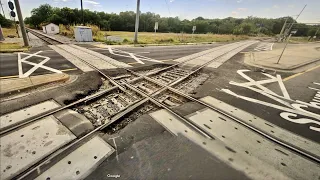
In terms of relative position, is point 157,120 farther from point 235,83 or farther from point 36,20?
point 36,20

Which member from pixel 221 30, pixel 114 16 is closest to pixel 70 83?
pixel 114 16

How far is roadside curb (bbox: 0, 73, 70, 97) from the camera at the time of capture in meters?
5.02

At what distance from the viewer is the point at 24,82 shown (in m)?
5.66

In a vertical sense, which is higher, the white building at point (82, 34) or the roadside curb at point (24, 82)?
the white building at point (82, 34)

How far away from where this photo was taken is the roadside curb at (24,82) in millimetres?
5023

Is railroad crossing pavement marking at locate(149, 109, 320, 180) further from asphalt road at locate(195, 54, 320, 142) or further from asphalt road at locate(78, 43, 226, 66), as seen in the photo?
asphalt road at locate(78, 43, 226, 66)

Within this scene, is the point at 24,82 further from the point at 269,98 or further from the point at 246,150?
the point at 269,98

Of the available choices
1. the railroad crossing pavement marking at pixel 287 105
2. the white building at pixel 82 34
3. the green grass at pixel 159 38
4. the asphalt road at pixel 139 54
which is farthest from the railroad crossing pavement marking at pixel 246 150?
the white building at pixel 82 34

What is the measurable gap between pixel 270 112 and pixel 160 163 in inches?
173

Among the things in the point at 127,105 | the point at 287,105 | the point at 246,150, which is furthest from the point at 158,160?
the point at 287,105

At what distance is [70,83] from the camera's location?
6121 millimetres

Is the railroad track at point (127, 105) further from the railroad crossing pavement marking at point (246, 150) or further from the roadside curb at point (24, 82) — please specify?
the roadside curb at point (24, 82)

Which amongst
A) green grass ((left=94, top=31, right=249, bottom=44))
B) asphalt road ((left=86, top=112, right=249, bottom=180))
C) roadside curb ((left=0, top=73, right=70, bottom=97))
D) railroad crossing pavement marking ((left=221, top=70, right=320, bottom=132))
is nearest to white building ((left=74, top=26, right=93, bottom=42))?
green grass ((left=94, top=31, right=249, bottom=44))

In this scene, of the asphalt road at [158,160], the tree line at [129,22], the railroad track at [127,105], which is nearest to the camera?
the asphalt road at [158,160]
